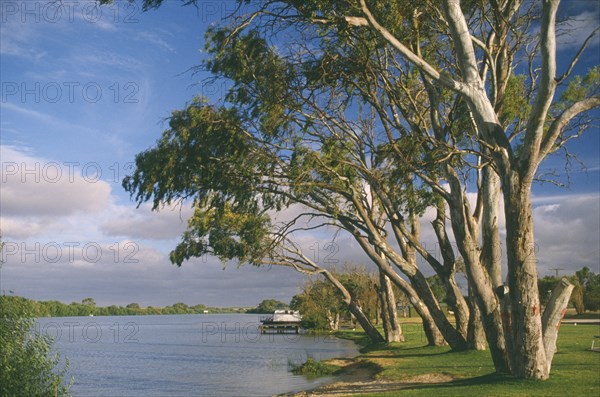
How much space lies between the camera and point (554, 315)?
1291 cm

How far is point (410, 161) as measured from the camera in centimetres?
1639

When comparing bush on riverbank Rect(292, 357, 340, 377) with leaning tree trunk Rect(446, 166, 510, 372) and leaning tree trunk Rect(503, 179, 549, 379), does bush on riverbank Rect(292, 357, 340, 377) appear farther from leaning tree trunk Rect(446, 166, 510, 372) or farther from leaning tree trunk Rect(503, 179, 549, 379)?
leaning tree trunk Rect(503, 179, 549, 379)

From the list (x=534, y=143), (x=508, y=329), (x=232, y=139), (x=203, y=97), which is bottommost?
(x=508, y=329)

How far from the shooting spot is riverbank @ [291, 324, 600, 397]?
1192 centimetres

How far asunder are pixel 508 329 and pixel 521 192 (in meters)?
2.90

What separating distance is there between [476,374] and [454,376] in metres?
0.56

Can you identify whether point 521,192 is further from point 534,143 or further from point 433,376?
point 433,376

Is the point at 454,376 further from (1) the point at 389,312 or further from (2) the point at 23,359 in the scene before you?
(1) the point at 389,312

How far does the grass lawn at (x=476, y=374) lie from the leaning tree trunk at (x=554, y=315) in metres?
0.67

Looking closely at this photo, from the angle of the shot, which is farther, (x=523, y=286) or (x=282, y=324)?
(x=282, y=324)

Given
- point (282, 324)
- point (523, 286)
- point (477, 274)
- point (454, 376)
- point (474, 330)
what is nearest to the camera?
point (523, 286)

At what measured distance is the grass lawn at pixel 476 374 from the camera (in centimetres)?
1175

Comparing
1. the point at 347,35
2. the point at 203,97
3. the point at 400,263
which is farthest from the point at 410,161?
the point at 203,97

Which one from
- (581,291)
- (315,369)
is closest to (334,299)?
(581,291)
